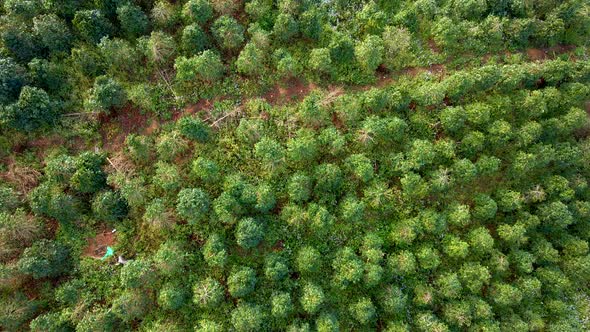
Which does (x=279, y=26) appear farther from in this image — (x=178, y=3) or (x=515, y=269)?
(x=515, y=269)

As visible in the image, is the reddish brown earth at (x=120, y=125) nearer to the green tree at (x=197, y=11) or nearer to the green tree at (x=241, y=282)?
the green tree at (x=197, y=11)

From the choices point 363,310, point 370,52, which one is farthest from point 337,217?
point 370,52

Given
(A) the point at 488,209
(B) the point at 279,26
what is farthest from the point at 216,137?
(A) the point at 488,209

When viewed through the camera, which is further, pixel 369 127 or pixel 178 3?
pixel 178 3

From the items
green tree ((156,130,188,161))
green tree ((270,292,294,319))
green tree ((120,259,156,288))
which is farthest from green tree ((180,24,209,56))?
green tree ((270,292,294,319))

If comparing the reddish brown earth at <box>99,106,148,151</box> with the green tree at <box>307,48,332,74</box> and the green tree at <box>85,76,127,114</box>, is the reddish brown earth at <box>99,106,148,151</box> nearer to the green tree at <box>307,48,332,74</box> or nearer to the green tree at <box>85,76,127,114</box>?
the green tree at <box>85,76,127,114</box>
